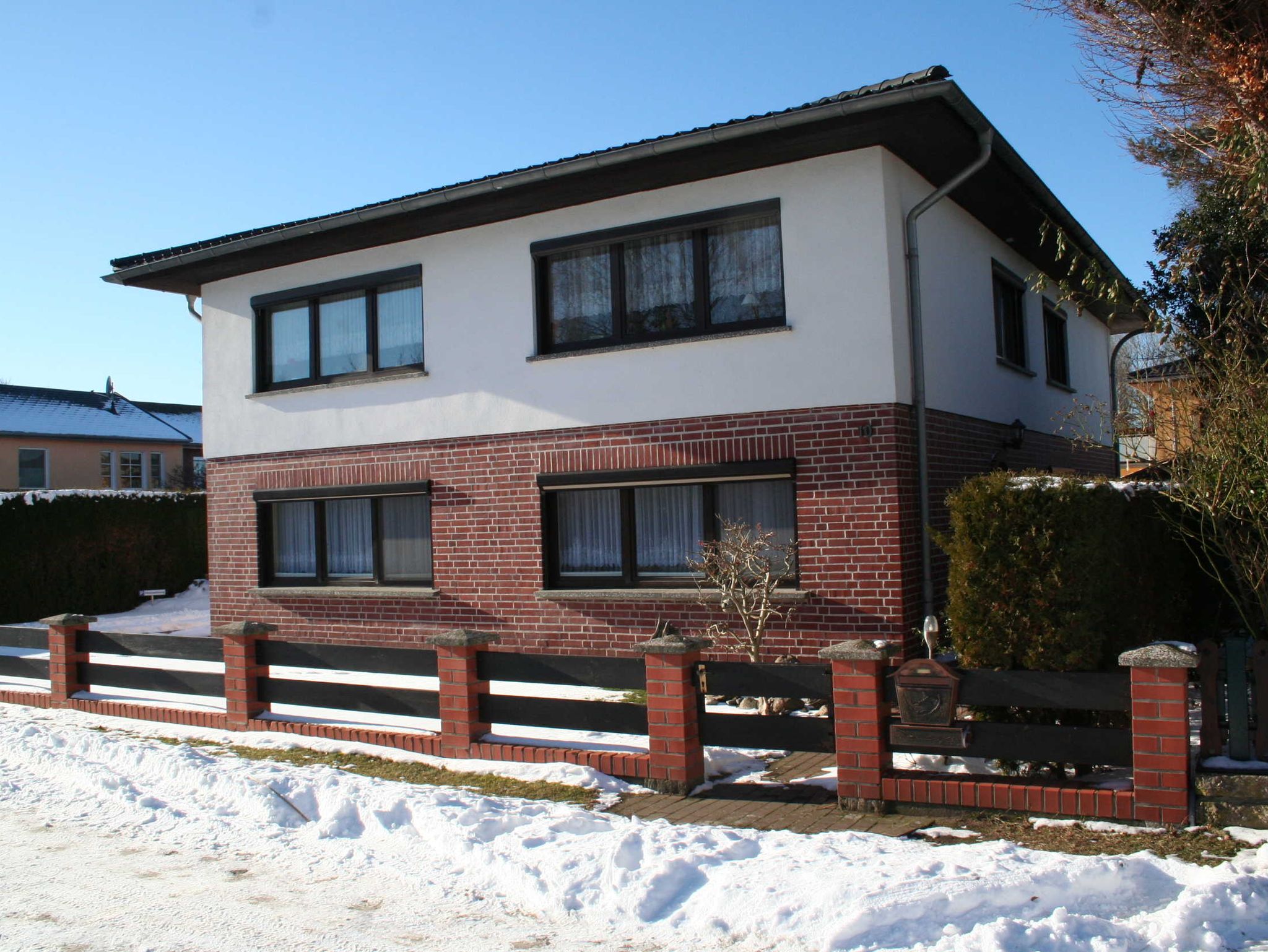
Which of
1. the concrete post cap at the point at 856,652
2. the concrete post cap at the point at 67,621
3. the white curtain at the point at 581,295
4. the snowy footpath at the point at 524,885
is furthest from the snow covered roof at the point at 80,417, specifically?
the concrete post cap at the point at 856,652

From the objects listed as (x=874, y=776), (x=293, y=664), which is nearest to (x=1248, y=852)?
(x=874, y=776)

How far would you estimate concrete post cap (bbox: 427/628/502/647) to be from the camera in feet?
24.7

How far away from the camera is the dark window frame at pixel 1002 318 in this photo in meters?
12.7

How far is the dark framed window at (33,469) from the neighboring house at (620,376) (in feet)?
76.6

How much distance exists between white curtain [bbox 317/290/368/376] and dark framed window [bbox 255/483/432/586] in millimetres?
1486

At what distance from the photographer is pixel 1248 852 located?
5102 millimetres

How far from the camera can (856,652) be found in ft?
20.3

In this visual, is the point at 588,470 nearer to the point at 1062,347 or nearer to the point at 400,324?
the point at 400,324

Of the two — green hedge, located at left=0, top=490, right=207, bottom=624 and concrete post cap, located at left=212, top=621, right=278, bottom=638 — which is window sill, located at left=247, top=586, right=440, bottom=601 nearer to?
concrete post cap, located at left=212, top=621, right=278, bottom=638

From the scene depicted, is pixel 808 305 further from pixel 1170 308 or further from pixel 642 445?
pixel 1170 308

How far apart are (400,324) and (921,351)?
589 cm

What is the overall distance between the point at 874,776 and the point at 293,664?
4.65m

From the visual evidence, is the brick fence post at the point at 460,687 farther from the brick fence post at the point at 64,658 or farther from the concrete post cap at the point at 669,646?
the brick fence post at the point at 64,658

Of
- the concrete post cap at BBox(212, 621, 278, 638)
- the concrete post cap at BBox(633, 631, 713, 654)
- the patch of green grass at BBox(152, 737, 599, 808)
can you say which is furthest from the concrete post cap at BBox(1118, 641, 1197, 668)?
the concrete post cap at BBox(212, 621, 278, 638)
